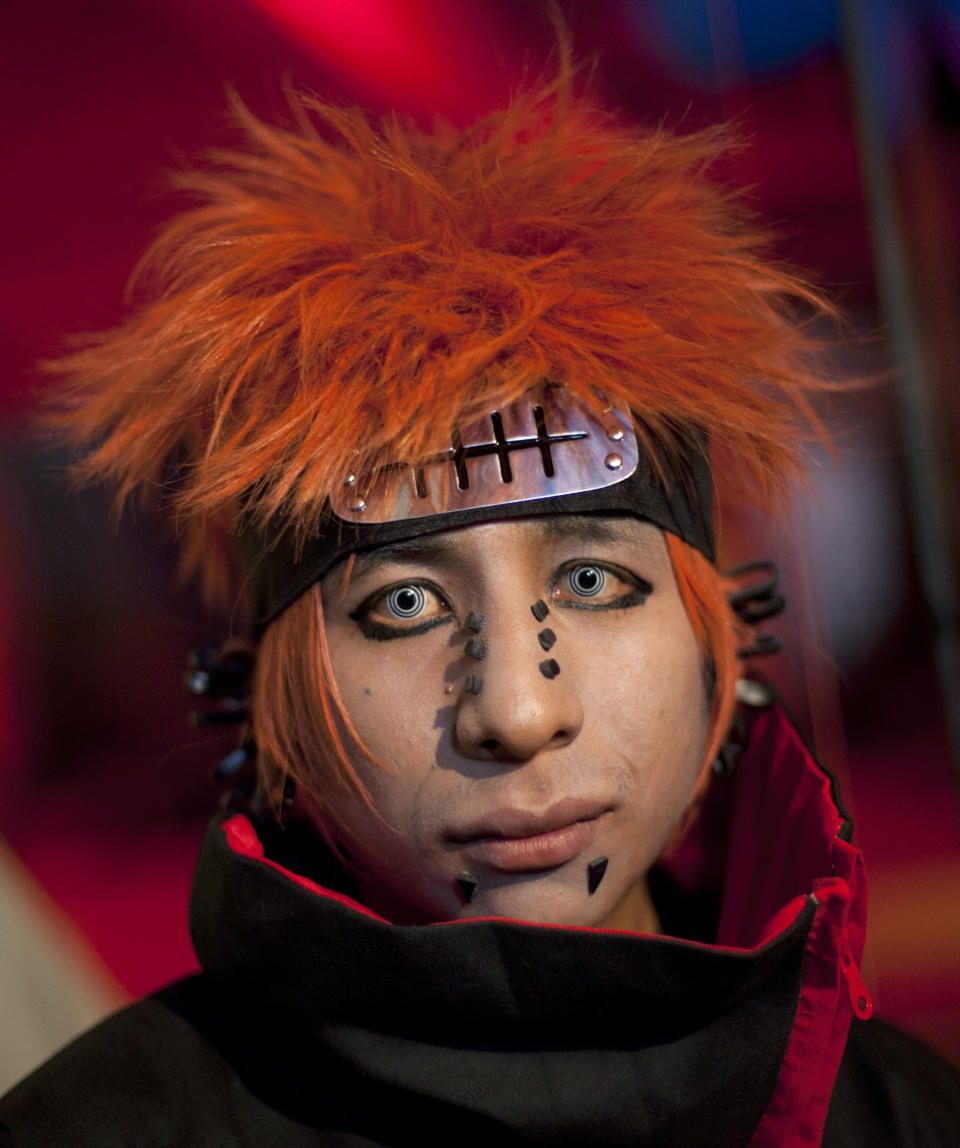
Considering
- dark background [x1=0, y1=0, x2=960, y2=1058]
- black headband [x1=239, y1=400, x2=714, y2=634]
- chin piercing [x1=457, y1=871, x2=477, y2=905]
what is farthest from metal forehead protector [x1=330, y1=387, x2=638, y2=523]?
dark background [x1=0, y1=0, x2=960, y2=1058]

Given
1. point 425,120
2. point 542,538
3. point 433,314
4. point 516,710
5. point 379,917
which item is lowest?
point 379,917

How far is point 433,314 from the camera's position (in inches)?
35.9

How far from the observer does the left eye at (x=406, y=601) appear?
918mm

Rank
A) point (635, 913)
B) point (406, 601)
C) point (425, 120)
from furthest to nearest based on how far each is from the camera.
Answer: point (425, 120), point (635, 913), point (406, 601)

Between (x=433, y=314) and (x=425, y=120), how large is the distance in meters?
0.78

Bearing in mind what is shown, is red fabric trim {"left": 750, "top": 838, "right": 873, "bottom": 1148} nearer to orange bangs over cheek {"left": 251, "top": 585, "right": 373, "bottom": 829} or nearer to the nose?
the nose

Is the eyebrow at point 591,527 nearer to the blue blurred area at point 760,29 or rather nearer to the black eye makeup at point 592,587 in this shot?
the black eye makeup at point 592,587

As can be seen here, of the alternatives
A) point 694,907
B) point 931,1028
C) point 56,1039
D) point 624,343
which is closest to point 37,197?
point 624,343

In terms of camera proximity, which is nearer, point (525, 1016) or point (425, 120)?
point (525, 1016)

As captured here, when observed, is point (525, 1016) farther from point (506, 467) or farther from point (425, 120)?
point (425, 120)

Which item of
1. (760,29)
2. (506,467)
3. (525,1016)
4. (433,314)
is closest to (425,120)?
(760,29)

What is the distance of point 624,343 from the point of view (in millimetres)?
928

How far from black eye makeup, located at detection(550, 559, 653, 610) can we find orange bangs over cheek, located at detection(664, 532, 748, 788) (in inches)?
2.6

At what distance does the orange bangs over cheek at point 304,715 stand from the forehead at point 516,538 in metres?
0.09
